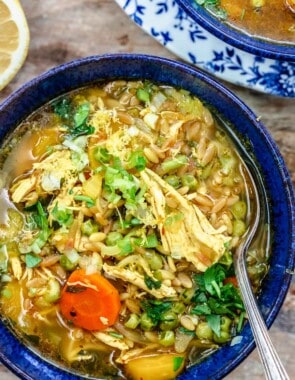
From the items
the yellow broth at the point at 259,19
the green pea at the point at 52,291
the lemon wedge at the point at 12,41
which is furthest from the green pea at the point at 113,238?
the yellow broth at the point at 259,19

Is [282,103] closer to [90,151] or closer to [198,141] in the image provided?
[198,141]

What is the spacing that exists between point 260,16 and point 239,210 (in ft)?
2.56

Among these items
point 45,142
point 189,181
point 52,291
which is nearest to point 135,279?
point 52,291

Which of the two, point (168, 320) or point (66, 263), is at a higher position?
point (66, 263)

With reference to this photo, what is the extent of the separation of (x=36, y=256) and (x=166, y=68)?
2.83 ft

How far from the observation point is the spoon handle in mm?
2391

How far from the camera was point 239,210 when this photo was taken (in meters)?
3.00

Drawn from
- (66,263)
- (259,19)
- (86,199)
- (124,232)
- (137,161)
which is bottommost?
(66,263)

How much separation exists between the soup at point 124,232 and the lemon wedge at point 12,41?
0.77ft

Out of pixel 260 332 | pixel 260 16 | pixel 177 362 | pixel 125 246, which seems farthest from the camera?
pixel 260 16

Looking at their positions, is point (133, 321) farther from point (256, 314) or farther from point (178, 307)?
point (256, 314)

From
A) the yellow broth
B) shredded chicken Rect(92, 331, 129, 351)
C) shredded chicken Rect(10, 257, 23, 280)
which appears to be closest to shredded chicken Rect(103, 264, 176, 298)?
shredded chicken Rect(92, 331, 129, 351)

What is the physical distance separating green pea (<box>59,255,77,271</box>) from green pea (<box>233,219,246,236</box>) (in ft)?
2.03

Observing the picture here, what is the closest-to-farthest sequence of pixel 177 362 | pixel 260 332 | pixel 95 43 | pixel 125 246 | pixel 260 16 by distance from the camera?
pixel 260 332 < pixel 125 246 < pixel 177 362 < pixel 260 16 < pixel 95 43
